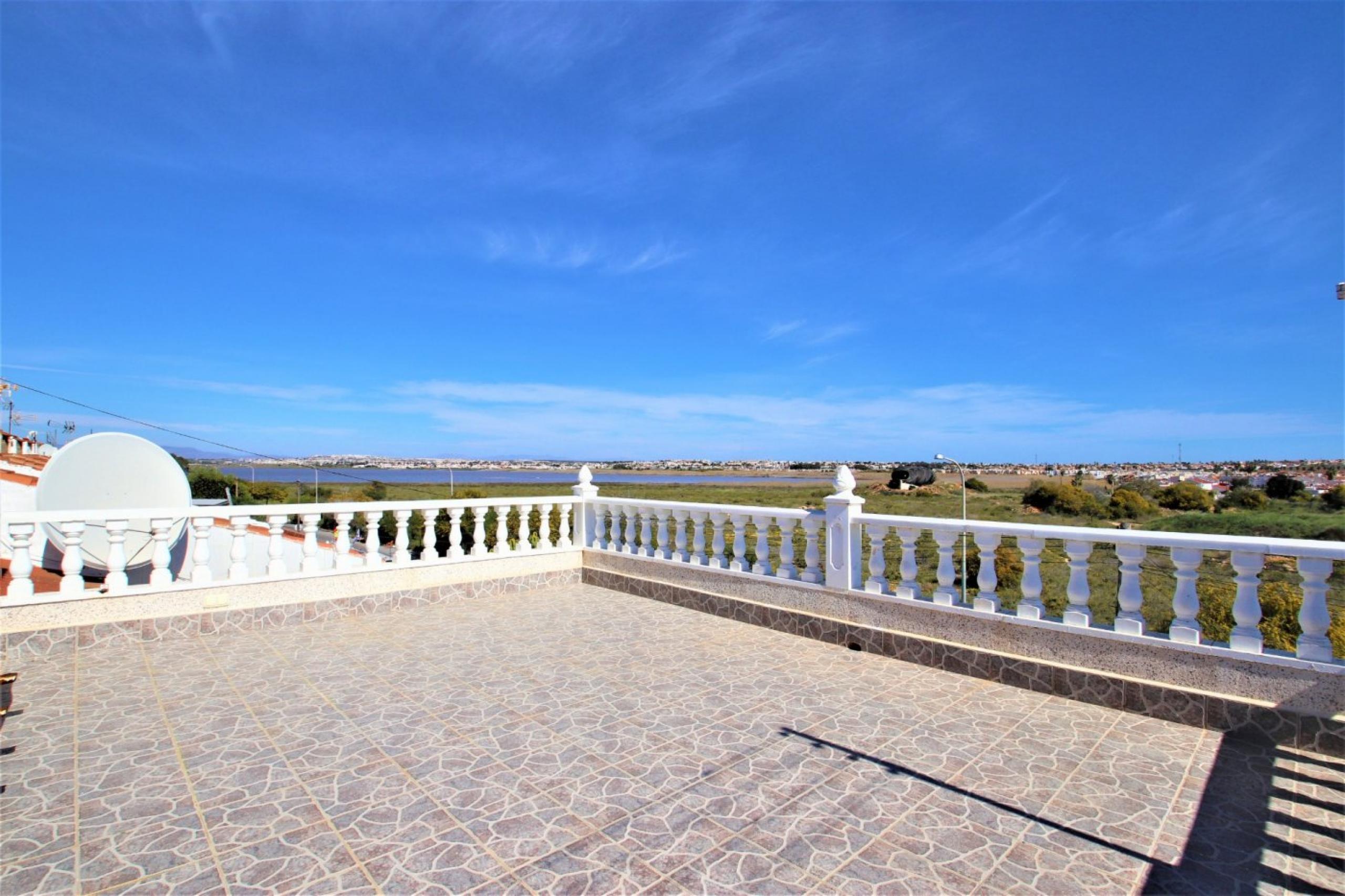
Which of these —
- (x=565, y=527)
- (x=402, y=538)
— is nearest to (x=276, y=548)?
(x=402, y=538)

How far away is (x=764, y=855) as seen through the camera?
7.78 feet

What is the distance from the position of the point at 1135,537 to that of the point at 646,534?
4.90 meters

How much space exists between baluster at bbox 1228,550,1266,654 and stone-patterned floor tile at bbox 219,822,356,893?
4.56 m

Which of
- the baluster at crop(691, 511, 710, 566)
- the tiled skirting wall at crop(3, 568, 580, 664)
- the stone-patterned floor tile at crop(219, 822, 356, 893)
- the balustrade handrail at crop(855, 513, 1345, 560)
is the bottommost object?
the stone-patterned floor tile at crop(219, 822, 356, 893)

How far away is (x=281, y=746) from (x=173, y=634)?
312cm

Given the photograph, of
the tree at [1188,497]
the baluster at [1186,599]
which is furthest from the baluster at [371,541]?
the tree at [1188,497]

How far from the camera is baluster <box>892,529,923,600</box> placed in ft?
16.3

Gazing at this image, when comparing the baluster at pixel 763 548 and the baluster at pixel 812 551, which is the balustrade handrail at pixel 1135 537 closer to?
the baluster at pixel 812 551

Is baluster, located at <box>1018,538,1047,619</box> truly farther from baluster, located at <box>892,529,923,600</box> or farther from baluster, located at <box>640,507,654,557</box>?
baluster, located at <box>640,507,654,557</box>

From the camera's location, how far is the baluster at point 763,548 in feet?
20.1

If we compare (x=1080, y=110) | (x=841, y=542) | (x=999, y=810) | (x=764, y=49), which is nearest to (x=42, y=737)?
(x=999, y=810)

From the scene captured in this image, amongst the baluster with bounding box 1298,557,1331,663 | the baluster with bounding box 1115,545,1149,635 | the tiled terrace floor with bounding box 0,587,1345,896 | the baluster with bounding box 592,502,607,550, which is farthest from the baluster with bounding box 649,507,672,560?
the baluster with bounding box 1298,557,1331,663

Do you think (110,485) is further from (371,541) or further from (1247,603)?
(1247,603)

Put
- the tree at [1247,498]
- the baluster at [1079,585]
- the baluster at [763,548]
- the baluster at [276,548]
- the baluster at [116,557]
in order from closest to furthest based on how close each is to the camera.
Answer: the baluster at [1079,585]
the baluster at [116,557]
the baluster at [276,548]
the baluster at [763,548]
the tree at [1247,498]
